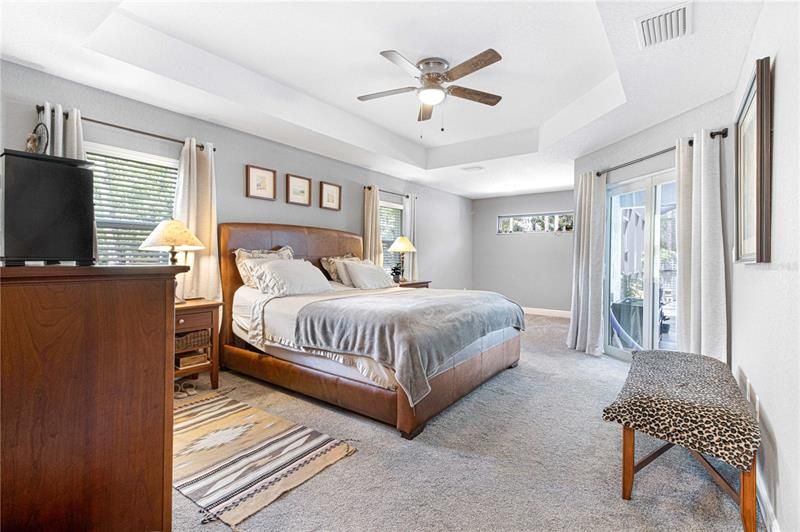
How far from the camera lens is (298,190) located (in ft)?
15.1

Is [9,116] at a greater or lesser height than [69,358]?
greater

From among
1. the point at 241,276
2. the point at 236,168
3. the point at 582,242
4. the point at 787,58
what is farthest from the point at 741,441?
the point at 236,168

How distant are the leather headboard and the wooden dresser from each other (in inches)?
101

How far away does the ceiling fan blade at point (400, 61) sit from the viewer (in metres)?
2.46

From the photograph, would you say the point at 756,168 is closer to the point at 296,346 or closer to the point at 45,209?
the point at 296,346

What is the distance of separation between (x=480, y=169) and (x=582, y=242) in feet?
5.97

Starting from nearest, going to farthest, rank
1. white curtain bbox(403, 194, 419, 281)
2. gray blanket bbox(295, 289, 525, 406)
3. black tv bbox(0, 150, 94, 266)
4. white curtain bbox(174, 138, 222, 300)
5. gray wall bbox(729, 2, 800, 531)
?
gray wall bbox(729, 2, 800, 531)
black tv bbox(0, 150, 94, 266)
gray blanket bbox(295, 289, 525, 406)
white curtain bbox(174, 138, 222, 300)
white curtain bbox(403, 194, 419, 281)

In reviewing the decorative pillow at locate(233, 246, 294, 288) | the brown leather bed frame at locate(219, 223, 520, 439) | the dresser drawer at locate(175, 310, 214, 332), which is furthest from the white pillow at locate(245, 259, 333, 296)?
the dresser drawer at locate(175, 310, 214, 332)

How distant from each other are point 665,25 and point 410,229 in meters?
4.44

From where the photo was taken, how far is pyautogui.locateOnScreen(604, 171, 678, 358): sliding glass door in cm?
377

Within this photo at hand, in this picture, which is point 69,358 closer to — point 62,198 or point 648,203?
point 62,198

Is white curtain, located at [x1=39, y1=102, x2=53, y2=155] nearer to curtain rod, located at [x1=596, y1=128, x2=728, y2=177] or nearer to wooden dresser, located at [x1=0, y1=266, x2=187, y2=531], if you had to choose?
wooden dresser, located at [x1=0, y1=266, x2=187, y2=531]

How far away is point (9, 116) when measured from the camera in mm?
2600

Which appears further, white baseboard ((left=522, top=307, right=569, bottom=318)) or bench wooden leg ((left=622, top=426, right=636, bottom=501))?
white baseboard ((left=522, top=307, right=569, bottom=318))
